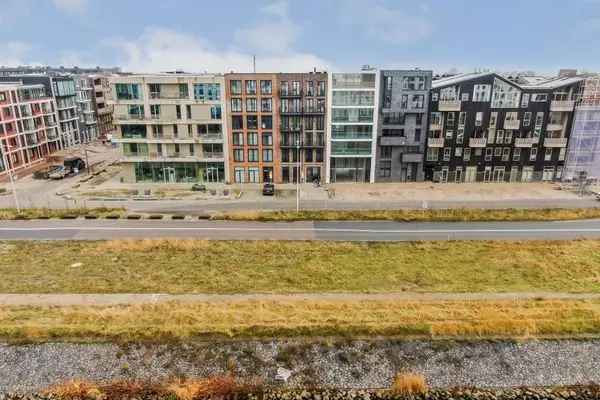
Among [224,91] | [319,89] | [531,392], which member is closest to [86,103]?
[224,91]

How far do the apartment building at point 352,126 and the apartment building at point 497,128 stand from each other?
9.87 metres

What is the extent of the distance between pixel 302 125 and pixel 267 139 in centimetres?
639

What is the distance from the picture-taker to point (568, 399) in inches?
978

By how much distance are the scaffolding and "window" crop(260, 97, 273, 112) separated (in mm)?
50996

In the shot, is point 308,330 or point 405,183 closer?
point 308,330

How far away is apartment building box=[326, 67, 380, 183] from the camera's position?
6512 centimetres

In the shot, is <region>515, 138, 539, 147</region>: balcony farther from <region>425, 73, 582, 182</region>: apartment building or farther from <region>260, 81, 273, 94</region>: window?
<region>260, 81, 273, 94</region>: window

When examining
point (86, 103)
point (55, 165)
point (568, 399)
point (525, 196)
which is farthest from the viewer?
point (86, 103)

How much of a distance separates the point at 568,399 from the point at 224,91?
191ft

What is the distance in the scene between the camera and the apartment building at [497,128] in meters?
65.6

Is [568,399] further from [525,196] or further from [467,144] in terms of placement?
[467,144]

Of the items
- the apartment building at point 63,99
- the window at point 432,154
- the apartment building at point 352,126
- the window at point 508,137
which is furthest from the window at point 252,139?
the apartment building at point 63,99

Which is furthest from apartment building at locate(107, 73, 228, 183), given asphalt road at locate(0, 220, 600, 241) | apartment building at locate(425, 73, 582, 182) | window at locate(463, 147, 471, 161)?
window at locate(463, 147, 471, 161)

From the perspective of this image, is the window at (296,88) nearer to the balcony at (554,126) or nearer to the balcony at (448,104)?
the balcony at (448,104)
